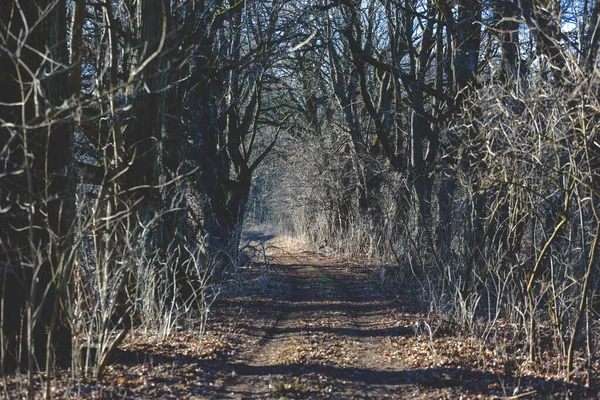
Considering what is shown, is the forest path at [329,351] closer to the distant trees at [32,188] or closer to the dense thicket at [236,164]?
the dense thicket at [236,164]

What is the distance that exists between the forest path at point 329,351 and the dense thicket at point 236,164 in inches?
35.8

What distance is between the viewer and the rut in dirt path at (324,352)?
623cm

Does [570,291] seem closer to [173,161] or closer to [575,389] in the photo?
[575,389]

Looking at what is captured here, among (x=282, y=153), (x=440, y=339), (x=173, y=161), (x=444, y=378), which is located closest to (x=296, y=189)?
(x=282, y=153)

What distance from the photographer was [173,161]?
9773 millimetres

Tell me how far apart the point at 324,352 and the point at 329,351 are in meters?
0.10

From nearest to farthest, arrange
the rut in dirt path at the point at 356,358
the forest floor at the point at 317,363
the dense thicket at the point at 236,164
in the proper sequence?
the dense thicket at the point at 236,164, the forest floor at the point at 317,363, the rut in dirt path at the point at 356,358

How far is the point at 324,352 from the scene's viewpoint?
7660 mm

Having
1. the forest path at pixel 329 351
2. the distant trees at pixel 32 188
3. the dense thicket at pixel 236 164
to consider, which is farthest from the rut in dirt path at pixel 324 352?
the distant trees at pixel 32 188

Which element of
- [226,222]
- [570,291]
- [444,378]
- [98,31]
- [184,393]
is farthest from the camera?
[226,222]

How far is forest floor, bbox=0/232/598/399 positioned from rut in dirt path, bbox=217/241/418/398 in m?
0.01

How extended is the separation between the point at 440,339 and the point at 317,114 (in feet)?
52.1

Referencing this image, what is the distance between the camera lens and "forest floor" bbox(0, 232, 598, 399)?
6.01 metres

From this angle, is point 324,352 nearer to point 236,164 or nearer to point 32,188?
point 32,188
